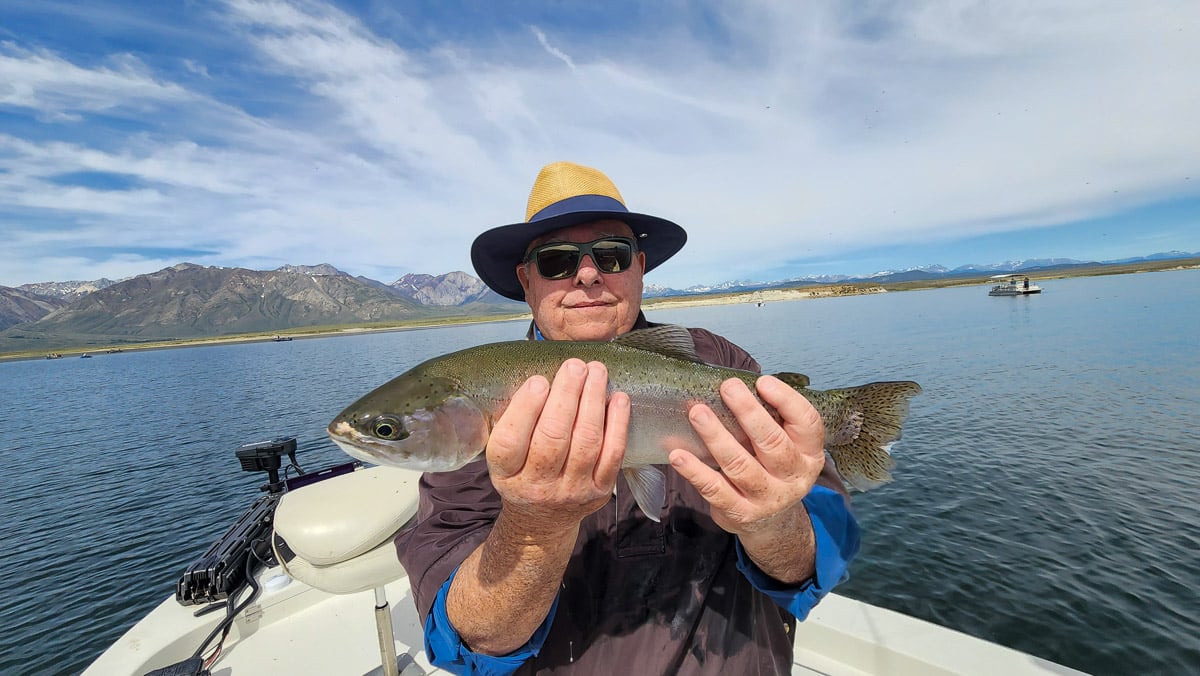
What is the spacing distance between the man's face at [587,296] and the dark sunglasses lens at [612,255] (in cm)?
5

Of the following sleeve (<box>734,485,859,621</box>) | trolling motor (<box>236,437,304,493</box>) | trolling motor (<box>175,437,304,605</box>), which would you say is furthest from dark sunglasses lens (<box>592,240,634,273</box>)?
trolling motor (<box>236,437,304,493</box>)

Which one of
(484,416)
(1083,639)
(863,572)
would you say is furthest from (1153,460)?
(484,416)

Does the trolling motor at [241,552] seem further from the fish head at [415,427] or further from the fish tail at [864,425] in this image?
the fish tail at [864,425]

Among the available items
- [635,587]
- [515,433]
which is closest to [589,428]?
[515,433]

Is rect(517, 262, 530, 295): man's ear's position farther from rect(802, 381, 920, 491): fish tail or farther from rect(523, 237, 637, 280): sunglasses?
rect(802, 381, 920, 491): fish tail

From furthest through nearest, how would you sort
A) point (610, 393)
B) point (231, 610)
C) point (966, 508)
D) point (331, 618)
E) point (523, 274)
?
point (966, 508), point (331, 618), point (231, 610), point (523, 274), point (610, 393)

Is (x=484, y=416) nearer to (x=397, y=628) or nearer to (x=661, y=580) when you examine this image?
(x=661, y=580)

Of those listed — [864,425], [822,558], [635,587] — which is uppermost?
[864,425]

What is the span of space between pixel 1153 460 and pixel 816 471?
1965cm

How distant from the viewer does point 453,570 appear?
2.75 meters

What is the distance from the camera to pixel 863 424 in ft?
10.5

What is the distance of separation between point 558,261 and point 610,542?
6.48 ft

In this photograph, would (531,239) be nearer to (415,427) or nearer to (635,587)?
(415,427)

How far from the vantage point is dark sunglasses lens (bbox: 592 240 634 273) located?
12.3ft
